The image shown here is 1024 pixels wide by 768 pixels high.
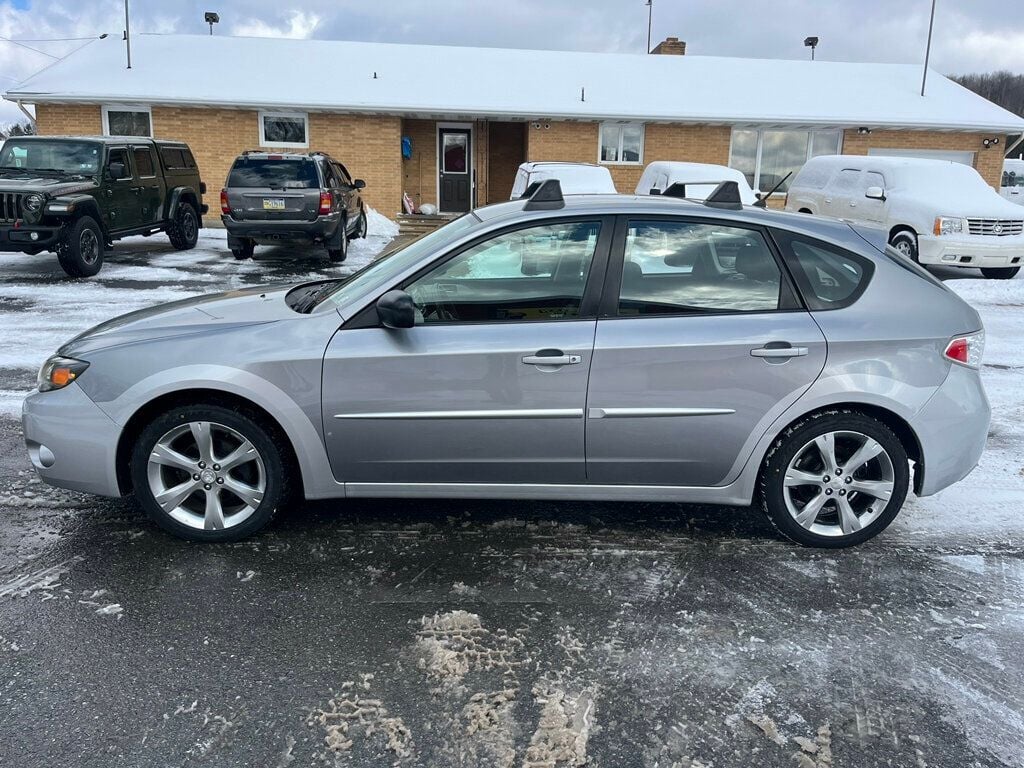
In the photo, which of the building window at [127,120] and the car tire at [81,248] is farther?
the building window at [127,120]

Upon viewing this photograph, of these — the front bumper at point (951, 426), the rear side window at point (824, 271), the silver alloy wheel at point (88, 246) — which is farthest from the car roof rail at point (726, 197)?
the silver alloy wheel at point (88, 246)

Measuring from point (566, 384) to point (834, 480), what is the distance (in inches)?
→ 53.2

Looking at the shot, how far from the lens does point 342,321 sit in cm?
373

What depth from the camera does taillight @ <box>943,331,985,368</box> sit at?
379 centimetres

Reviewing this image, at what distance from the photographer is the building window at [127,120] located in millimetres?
19875

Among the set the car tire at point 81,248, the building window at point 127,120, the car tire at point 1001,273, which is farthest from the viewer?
the building window at point 127,120

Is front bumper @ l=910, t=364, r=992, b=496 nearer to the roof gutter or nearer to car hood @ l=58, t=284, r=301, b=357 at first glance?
car hood @ l=58, t=284, r=301, b=357

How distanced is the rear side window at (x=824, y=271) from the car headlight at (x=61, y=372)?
329cm

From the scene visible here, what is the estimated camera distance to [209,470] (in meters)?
3.82

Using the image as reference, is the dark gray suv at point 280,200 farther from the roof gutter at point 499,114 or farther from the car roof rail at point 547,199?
the car roof rail at point 547,199

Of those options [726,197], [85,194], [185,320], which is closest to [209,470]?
[185,320]

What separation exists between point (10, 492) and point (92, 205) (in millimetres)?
8888

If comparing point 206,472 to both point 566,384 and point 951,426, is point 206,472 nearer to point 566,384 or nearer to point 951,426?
point 566,384

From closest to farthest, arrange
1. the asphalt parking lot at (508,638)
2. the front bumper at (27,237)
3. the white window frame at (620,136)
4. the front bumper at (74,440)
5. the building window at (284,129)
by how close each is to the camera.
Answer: the asphalt parking lot at (508,638) → the front bumper at (74,440) → the front bumper at (27,237) → the building window at (284,129) → the white window frame at (620,136)
